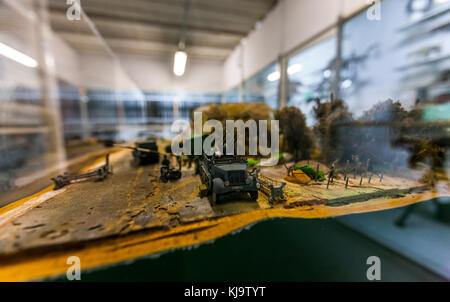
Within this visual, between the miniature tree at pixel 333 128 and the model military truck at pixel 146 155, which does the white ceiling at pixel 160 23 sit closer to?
the miniature tree at pixel 333 128

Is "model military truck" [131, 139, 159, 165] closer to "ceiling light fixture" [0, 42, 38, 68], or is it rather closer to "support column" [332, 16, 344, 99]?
"ceiling light fixture" [0, 42, 38, 68]

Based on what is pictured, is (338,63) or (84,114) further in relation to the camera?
(84,114)

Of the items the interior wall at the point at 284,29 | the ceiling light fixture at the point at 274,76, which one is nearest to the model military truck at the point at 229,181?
the interior wall at the point at 284,29

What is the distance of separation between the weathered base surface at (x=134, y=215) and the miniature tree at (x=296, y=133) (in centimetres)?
284

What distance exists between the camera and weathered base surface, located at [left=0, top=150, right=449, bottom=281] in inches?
105

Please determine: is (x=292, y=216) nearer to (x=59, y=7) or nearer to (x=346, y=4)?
(x=346, y=4)

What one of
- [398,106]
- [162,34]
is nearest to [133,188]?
[398,106]

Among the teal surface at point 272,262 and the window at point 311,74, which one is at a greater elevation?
the window at point 311,74

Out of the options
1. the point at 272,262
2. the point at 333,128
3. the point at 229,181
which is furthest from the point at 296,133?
the point at 272,262

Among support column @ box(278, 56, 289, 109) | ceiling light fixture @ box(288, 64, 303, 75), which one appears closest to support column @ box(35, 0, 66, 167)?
support column @ box(278, 56, 289, 109)

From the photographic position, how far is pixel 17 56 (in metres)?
9.09

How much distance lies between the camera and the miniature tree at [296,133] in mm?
7879

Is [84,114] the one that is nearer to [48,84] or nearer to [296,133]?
[48,84]

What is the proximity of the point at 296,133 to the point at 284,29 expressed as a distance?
7.26m
